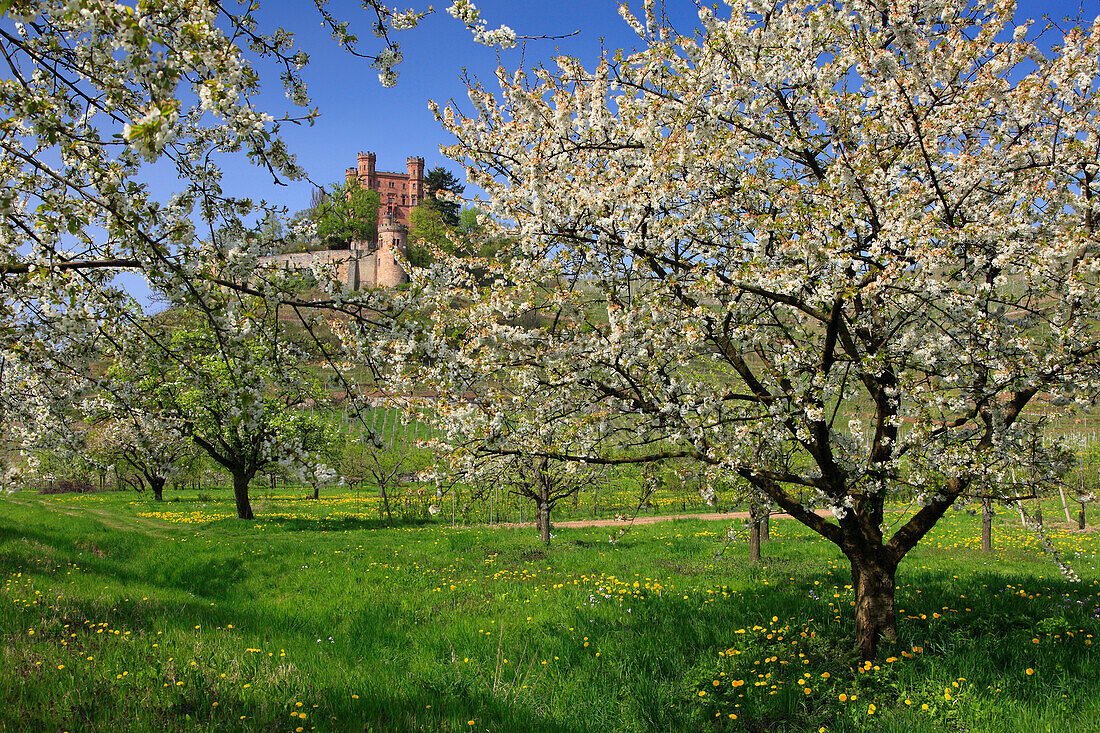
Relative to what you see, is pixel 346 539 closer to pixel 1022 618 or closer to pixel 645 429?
pixel 645 429

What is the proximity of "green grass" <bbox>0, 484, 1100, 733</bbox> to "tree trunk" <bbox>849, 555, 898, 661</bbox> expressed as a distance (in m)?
0.15

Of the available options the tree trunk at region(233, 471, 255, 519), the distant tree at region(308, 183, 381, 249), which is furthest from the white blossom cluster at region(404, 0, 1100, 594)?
the tree trunk at region(233, 471, 255, 519)

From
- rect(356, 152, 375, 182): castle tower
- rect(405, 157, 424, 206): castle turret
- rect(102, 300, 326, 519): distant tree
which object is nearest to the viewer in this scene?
rect(102, 300, 326, 519): distant tree

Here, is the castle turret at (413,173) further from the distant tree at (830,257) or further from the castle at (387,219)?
the distant tree at (830,257)

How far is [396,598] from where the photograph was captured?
9.52m

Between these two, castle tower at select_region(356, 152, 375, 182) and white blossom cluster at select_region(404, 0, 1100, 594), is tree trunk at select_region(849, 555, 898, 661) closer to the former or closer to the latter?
white blossom cluster at select_region(404, 0, 1100, 594)

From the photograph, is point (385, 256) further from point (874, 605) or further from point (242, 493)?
point (874, 605)

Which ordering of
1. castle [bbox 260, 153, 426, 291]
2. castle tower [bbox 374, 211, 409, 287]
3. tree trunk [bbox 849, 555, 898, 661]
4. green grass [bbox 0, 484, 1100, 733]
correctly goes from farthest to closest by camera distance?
castle tower [bbox 374, 211, 409, 287] → castle [bbox 260, 153, 426, 291] → tree trunk [bbox 849, 555, 898, 661] → green grass [bbox 0, 484, 1100, 733]

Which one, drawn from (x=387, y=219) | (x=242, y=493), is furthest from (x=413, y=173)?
(x=242, y=493)

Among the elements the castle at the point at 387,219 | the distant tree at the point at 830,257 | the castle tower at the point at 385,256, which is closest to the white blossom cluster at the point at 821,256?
the distant tree at the point at 830,257

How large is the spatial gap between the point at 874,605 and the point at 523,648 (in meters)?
3.70

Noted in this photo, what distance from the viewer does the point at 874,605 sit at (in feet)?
19.5

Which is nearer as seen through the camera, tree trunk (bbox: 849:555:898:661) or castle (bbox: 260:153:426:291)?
tree trunk (bbox: 849:555:898:661)

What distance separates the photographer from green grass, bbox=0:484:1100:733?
182 inches
